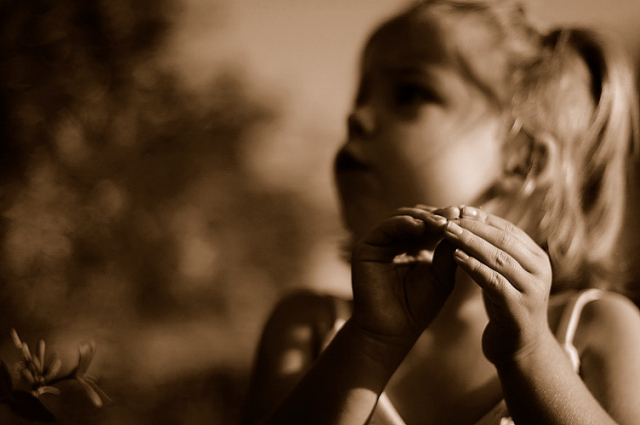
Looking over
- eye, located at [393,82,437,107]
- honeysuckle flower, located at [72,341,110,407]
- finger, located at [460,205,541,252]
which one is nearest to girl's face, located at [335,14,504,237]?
eye, located at [393,82,437,107]

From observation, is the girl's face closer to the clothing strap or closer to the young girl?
the young girl

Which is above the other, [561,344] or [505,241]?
[505,241]

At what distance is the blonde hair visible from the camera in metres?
0.65

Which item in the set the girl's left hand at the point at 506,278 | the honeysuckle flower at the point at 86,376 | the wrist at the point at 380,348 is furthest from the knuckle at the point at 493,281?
the honeysuckle flower at the point at 86,376

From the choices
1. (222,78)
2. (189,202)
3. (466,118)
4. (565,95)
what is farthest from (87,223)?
(565,95)

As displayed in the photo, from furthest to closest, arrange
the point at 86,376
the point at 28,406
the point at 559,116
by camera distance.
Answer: the point at 559,116 < the point at 86,376 < the point at 28,406

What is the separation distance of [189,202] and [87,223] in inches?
5.2

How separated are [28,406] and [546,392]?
1.37 feet

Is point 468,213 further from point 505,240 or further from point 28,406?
point 28,406

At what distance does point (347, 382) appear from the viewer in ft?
1.62

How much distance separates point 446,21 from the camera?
2.11 feet

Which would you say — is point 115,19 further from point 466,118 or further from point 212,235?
point 466,118

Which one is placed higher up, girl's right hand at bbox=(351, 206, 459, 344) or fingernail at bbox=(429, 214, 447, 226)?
fingernail at bbox=(429, 214, 447, 226)

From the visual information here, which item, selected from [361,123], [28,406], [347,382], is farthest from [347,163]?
[28,406]
